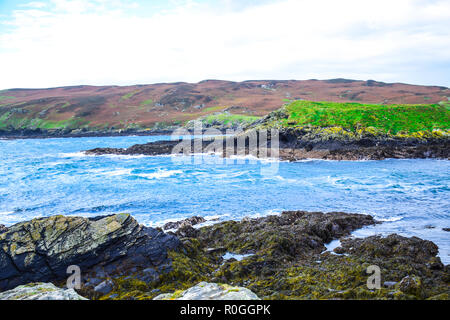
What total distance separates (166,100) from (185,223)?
303 feet

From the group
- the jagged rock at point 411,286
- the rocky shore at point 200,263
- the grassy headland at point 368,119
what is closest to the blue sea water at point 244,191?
the rocky shore at point 200,263

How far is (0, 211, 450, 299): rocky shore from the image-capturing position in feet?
20.9

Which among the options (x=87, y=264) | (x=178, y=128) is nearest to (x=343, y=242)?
(x=87, y=264)

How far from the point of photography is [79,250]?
26.2 ft

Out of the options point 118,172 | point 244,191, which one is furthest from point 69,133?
point 244,191

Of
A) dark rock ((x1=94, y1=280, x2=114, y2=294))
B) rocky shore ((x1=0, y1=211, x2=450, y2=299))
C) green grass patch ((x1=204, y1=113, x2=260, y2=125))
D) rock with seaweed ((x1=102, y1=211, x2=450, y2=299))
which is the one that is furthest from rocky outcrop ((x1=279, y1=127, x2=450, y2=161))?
green grass patch ((x1=204, y1=113, x2=260, y2=125))

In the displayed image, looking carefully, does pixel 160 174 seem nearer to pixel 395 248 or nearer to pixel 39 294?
pixel 395 248

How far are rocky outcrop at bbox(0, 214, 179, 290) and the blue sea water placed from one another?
4.80 metres

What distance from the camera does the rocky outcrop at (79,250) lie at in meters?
7.59

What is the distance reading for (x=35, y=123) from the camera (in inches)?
3233

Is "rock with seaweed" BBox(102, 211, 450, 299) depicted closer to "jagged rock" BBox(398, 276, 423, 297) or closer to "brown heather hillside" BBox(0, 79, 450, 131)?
"jagged rock" BBox(398, 276, 423, 297)

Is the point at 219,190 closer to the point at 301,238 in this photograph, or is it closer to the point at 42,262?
the point at 301,238

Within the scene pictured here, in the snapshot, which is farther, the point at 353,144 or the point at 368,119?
the point at 368,119
